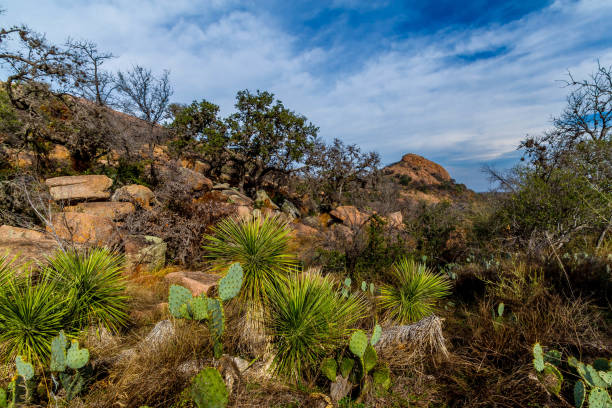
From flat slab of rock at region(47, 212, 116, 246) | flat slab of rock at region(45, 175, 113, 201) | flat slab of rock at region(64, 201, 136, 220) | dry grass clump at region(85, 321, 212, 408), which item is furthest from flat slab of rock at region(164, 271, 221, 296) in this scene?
flat slab of rock at region(45, 175, 113, 201)

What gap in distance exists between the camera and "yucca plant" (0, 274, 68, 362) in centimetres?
326

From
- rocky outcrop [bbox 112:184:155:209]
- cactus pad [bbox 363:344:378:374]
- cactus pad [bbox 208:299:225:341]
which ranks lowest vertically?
cactus pad [bbox 363:344:378:374]

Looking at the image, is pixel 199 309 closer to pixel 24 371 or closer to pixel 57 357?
pixel 57 357

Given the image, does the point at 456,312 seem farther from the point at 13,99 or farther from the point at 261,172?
the point at 13,99

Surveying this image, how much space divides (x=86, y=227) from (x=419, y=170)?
47008 mm

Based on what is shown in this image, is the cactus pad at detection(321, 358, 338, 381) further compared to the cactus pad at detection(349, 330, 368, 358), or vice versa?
the cactus pad at detection(321, 358, 338, 381)

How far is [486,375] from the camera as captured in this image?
3525 mm

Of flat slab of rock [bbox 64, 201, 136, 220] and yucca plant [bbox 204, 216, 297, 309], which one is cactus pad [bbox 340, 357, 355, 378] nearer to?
yucca plant [bbox 204, 216, 297, 309]

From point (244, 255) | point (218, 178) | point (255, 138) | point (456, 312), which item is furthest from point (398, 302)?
point (218, 178)

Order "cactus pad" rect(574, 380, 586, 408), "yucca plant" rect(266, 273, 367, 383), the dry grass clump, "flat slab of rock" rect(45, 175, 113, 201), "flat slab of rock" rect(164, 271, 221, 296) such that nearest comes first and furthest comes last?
1. "cactus pad" rect(574, 380, 586, 408)
2. the dry grass clump
3. "yucca plant" rect(266, 273, 367, 383)
4. "flat slab of rock" rect(164, 271, 221, 296)
5. "flat slab of rock" rect(45, 175, 113, 201)

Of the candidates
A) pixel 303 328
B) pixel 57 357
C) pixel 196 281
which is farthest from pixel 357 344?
pixel 196 281

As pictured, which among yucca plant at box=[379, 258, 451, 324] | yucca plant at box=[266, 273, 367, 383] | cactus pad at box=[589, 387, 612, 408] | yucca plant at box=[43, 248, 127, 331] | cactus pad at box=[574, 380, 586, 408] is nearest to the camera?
cactus pad at box=[589, 387, 612, 408]

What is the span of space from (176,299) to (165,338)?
1.03m

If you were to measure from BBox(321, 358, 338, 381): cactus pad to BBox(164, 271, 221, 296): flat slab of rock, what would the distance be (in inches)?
113
